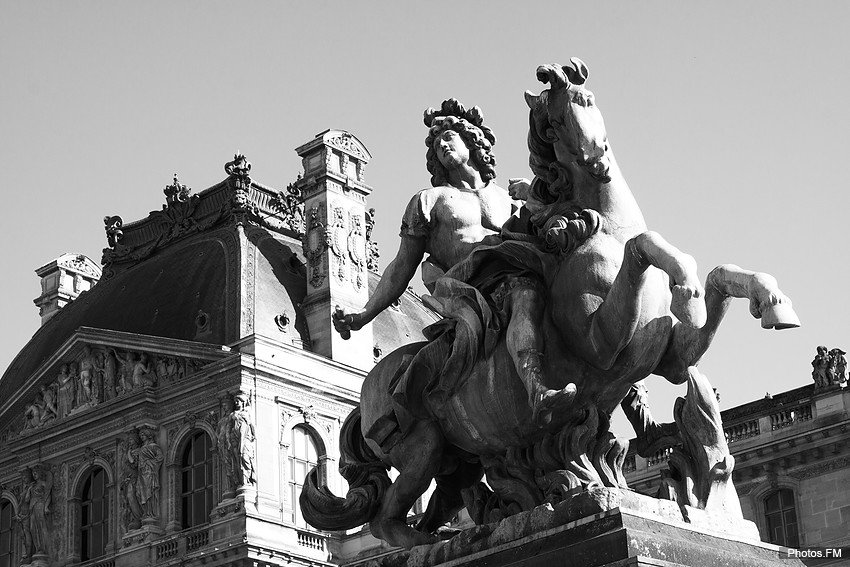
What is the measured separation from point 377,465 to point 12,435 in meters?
36.1

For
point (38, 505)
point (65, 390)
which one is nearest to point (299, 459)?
point (65, 390)

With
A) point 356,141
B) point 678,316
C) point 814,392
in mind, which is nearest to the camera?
point 678,316

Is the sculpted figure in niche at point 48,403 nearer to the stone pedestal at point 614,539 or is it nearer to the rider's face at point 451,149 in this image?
the rider's face at point 451,149

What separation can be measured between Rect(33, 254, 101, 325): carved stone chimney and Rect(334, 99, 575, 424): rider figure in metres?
40.5

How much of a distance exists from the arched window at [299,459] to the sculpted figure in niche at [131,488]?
11.3 feet

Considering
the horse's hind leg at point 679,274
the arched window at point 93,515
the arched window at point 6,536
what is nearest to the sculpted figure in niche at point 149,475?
the arched window at point 93,515

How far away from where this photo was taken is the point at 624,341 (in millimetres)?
5441

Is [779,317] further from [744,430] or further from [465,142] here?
[744,430]

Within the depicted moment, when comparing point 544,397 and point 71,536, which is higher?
point 71,536

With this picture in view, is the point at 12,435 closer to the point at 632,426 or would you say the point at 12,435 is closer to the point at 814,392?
the point at 814,392

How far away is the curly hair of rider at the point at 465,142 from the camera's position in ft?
20.9

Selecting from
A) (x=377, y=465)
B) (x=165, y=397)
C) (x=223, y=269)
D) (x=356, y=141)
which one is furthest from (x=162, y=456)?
(x=377, y=465)

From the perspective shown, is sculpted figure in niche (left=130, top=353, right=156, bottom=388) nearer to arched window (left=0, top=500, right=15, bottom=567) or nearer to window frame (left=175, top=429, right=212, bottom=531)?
window frame (left=175, top=429, right=212, bottom=531)

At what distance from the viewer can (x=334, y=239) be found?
39.5 m
